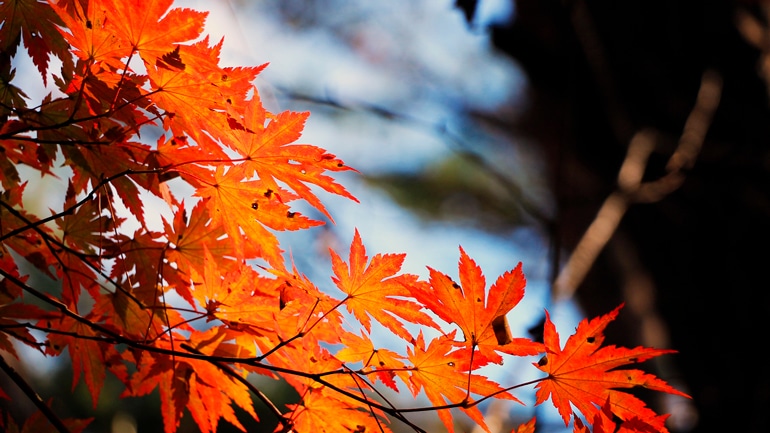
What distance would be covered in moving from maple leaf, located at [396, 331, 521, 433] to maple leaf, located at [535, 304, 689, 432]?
5 centimetres

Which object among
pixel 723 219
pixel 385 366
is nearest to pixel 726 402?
pixel 723 219

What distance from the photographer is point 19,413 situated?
1.63 meters

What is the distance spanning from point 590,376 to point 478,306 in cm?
14

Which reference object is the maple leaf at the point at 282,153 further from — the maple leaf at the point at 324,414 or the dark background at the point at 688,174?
the dark background at the point at 688,174

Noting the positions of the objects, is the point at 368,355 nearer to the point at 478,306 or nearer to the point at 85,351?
the point at 478,306

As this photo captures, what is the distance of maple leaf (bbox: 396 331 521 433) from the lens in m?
0.59

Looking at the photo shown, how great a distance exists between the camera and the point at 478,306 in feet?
1.83

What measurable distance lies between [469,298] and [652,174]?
2341 mm

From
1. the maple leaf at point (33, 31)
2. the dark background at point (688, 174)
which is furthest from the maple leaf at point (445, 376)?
the dark background at point (688, 174)

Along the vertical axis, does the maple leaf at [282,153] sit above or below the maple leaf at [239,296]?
above

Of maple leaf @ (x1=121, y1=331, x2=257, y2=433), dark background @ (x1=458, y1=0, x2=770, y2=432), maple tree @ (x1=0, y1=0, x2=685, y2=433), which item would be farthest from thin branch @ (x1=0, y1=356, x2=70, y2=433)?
dark background @ (x1=458, y1=0, x2=770, y2=432)

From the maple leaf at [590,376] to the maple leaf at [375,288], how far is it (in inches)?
4.9

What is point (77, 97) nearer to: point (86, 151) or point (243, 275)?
point (86, 151)

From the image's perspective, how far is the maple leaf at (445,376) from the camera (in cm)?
59
